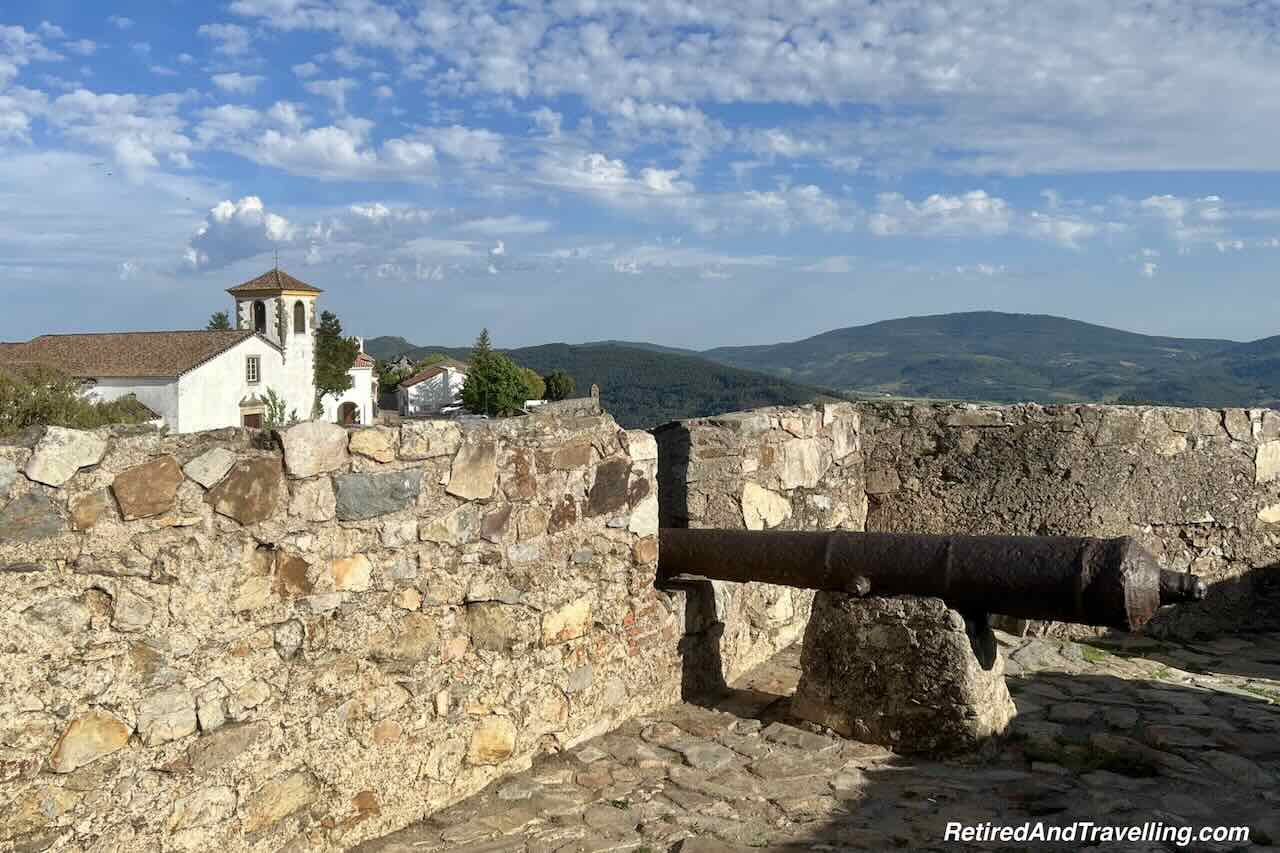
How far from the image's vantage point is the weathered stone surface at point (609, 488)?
450 centimetres

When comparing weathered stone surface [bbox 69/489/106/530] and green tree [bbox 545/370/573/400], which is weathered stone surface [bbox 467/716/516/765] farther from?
green tree [bbox 545/370/573/400]

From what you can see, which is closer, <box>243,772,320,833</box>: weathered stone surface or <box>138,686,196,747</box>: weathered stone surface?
<box>138,686,196,747</box>: weathered stone surface

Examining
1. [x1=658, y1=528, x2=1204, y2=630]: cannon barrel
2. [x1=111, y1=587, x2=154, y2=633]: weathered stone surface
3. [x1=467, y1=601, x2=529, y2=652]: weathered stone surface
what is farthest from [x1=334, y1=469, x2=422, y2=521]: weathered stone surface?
[x1=658, y1=528, x2=1204, y2=630]: cannon barrel

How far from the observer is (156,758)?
117 inches

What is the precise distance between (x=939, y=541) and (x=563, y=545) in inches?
61.8

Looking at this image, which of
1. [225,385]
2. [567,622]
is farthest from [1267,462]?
[225,385]

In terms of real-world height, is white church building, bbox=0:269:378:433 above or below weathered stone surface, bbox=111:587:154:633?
above

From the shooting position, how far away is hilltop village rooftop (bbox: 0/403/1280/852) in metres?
2.85

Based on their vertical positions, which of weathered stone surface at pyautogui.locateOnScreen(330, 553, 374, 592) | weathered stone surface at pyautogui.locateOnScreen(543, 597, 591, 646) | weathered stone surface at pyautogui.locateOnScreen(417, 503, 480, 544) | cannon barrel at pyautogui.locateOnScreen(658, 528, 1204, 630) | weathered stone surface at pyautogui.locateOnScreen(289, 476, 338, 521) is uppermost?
weathered stone surface at pyautogui.locateOnScreen(289, 476, 338, 521)

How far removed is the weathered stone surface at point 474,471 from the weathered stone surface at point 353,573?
1.42 feet

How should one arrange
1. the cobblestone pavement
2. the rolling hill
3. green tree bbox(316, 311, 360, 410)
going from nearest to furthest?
the cobblestone pavement, green tree bbox(316, 311, 360, 410), the rolling hill

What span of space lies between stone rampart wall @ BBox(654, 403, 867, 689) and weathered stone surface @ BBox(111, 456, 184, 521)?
2649 millimetres

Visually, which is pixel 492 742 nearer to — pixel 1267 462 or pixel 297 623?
pixel 297 623

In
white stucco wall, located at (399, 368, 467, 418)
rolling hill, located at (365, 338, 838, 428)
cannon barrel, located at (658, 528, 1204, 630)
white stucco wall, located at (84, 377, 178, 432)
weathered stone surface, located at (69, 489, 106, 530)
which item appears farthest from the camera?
rolling hill, located at (365, 338, 838, 428)
